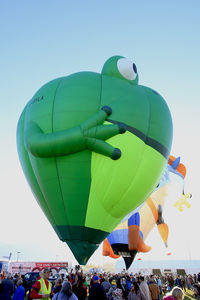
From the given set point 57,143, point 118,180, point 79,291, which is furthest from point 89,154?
point 79,291

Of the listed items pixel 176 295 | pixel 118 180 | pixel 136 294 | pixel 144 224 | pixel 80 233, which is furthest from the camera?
pixel 144 224

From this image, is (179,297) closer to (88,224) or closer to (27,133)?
(88,224)

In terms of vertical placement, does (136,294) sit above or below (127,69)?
below

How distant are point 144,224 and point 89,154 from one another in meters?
9.10

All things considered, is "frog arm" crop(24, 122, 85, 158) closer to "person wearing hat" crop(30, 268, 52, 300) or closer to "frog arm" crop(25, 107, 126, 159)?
"frog arm" crop(25, 107, 126, 159)

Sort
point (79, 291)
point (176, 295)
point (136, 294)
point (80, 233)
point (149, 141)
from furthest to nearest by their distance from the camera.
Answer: point (149, 141)
point (80, 233)
point (79, 291)
point (136, 294)
point (176, 295)

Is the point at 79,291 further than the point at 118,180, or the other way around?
the point at 118,180

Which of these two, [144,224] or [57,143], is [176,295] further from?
[144,224]

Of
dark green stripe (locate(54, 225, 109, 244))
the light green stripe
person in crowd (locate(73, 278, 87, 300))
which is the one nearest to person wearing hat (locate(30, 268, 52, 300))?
person in crowd (locate(73, 278, 87, 300))

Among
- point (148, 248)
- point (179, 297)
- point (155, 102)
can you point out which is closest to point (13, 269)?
point (148, 248)

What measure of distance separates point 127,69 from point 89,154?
306 cm

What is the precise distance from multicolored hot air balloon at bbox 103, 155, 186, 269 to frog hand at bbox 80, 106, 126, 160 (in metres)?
8.24

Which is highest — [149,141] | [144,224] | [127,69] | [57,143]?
[127,69]

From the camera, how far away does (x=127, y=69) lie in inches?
320
